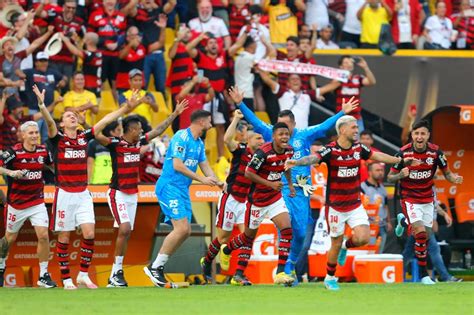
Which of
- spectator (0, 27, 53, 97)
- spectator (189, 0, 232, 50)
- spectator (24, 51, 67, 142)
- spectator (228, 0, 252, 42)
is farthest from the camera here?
spectator (228, 0, 252, 42)

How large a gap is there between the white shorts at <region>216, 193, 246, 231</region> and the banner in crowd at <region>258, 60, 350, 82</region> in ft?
17.9

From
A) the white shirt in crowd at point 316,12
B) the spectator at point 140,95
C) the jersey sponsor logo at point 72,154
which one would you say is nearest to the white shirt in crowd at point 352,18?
the white shirt in crowd at point 316,12

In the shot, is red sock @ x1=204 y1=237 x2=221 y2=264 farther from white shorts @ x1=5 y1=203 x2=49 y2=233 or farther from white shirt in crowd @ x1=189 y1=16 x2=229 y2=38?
white shirt in crowd @ x1=189 y1=16 x2=229 y2=38

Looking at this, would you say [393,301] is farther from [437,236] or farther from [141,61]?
[141,61]

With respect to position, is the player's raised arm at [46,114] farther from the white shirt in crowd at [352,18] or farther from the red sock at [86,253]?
the white shirt in crowd at [352,18]

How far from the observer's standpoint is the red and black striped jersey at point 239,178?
18375 millimetres

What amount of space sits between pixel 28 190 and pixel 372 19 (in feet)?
34.7

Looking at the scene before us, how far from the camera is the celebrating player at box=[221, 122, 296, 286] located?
675 inches

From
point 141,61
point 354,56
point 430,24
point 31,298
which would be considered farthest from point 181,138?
point 430,24

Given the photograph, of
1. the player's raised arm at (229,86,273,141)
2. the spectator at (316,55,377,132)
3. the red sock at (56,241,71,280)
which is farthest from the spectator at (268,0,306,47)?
the red sock at (56,241,71,280)

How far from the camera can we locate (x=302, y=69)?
2380cm

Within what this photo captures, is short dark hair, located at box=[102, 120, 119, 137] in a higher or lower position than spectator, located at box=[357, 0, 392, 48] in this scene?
lower

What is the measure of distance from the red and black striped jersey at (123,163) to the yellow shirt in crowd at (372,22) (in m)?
9.07

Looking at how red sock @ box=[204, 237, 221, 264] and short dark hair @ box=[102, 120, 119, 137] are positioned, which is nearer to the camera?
red sock @ box=[204, 237, 221, 264]
